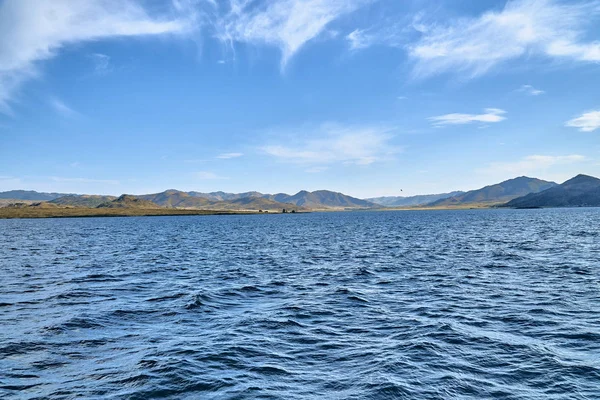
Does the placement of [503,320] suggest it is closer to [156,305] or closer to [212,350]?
[212,350]

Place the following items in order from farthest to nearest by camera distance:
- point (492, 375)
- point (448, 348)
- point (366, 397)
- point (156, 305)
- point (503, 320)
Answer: point (156, 305)
point (503, 320)
point (448, 348)
point (492, 375)
point (366, 397)

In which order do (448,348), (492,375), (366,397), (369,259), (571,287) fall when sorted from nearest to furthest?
(366,397) < (492,375) < (448,348) < (571,287) < (369,259)

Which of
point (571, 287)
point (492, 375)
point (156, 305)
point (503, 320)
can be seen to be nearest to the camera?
point (492, 375)

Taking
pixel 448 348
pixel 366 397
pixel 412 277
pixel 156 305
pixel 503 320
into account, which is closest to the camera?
pixel 366 397

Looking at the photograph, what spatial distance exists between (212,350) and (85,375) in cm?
540

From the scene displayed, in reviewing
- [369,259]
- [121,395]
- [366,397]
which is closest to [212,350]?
[121,395]

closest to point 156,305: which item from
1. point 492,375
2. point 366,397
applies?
point 366,397

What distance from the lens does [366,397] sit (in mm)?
14133

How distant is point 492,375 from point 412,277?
23.6m

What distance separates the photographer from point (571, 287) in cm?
3234

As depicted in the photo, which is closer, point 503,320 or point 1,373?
point 1,373

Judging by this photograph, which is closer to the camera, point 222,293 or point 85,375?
point 85,375

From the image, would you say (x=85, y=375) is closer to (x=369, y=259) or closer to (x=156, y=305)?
(x=156, y=305)

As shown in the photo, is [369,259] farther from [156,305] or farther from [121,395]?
[121,395]
